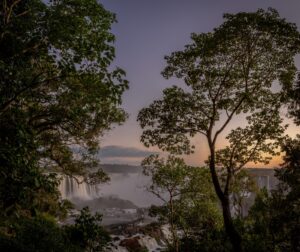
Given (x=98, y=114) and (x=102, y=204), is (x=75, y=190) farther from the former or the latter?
(x=98, y=114)

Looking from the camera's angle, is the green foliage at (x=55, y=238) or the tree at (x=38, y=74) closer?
the tree at (x=38, y=74)

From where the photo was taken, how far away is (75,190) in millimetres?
104625

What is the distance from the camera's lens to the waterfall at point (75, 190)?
9343cm

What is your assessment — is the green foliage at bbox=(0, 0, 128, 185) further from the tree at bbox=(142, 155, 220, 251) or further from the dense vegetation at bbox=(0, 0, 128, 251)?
the tree at bbox=(142, 155, 220, 251)

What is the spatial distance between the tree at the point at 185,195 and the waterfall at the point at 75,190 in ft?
203

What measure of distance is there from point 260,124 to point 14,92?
39.2 ft

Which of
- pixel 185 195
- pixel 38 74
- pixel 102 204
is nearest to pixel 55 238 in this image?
pixel 38 74

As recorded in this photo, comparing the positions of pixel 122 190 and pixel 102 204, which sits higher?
pixel 102 204

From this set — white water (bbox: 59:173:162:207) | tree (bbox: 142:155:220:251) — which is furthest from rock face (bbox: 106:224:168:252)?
white water (bbox: 59:173:162:207)

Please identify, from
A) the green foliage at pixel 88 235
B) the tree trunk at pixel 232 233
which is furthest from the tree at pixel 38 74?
the tree trunk at pixel 232 233

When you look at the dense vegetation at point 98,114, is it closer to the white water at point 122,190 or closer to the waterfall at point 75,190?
the waterfall at point 75,190

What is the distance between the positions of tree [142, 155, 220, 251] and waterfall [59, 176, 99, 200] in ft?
203

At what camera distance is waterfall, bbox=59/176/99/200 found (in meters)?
93.4

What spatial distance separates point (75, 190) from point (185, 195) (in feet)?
277
